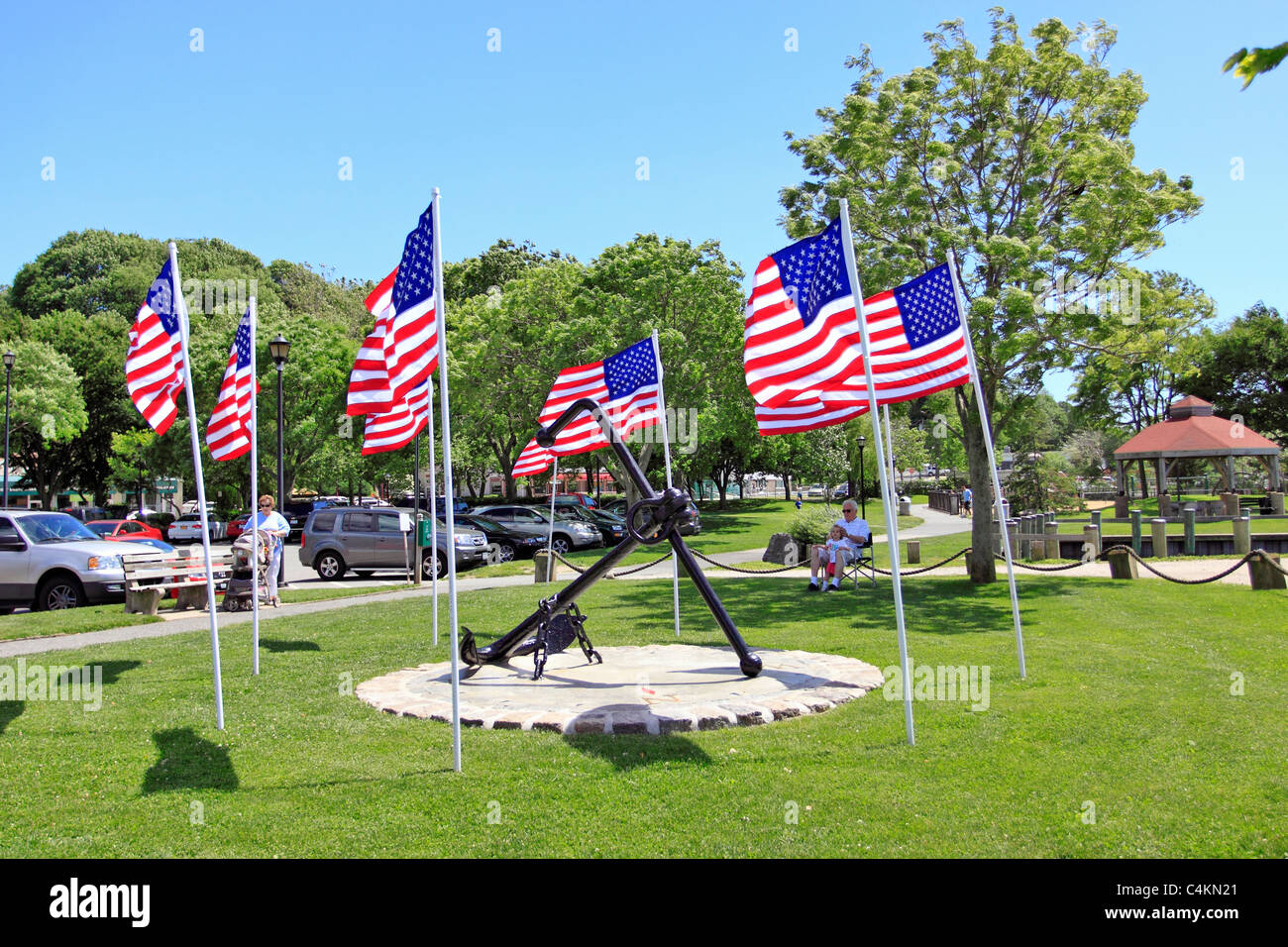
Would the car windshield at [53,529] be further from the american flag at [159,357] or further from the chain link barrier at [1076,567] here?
the american flag at [159,357]

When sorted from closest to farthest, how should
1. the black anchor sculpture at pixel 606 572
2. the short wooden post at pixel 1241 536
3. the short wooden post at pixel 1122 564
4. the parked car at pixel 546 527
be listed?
the black anchor sculpture at pixel 606 572, the short wooden post at pixel 1122 564, the short wooden post at pixel 1241 536, the parked car at pixel 546 527

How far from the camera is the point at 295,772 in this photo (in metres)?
5.76

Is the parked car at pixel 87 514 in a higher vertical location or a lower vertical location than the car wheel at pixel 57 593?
higher

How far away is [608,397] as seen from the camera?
1083 cm

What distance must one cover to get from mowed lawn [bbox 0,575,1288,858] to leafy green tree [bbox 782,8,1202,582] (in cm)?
727

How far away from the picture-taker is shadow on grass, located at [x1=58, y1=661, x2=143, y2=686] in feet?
29.0

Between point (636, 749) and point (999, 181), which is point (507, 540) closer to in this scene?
point (999, 181)

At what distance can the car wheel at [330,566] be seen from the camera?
70.2 ft

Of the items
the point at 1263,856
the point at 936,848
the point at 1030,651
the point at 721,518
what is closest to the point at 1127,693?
the point at 1030,651

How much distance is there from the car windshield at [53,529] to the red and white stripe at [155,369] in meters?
10.4

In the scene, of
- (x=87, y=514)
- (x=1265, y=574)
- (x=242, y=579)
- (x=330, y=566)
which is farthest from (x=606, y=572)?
(x=87, y=514)

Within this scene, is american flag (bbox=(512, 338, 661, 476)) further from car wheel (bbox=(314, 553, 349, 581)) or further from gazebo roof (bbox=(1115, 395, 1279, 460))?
gazebo roof (bbox=(1115, 395, 1279, 460))

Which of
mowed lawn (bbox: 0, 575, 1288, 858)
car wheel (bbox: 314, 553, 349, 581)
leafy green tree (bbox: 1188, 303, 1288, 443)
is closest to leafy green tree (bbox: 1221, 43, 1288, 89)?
mowed lawn (bbox: 0, 575, 1288, 858)

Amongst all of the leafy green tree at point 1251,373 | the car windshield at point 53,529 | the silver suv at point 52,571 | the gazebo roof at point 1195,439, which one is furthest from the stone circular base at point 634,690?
the leafy green tree at point 1251,373
